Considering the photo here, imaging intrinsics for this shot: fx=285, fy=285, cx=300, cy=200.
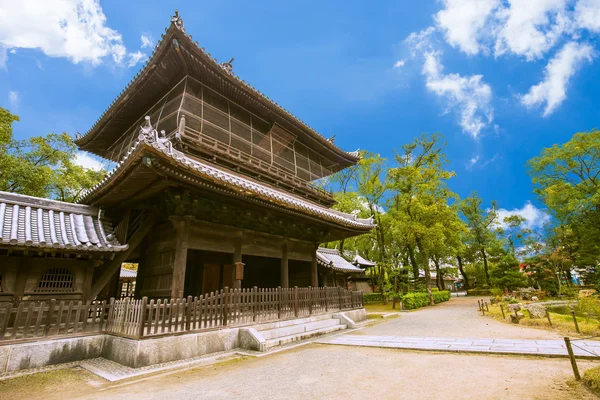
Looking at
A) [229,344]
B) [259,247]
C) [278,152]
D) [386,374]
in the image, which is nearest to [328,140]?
[278,152]

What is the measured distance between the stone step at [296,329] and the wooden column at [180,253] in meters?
3.02

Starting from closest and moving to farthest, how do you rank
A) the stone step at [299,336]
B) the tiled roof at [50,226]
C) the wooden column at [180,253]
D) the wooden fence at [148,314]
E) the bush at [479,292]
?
the wooden fence at [148,314], the tiled roof at [50,226], the wooden column at [180,253], the stone step at [299,336], the bush at [479,292]

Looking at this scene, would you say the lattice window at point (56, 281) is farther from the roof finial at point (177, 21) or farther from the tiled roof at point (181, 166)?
the roof finial at point (177, 21)

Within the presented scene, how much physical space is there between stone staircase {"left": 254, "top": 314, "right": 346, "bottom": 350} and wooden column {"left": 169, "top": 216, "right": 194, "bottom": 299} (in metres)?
2.77

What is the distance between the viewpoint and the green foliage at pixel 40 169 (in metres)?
17.2

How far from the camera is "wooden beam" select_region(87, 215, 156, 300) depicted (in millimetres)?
8836

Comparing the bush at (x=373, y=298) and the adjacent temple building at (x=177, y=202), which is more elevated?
the adjacent temple building at (x=177, y=202)

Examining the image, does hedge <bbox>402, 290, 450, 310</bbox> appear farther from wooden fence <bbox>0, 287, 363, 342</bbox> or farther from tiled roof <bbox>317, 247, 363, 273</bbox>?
wooden fence <bbox>0, 287, 363, 342</bbox>

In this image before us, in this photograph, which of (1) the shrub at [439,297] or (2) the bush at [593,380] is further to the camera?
(1) the shrub at [439,297]

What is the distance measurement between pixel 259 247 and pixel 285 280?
6.25ft

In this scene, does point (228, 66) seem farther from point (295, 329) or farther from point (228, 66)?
point (295, 329)

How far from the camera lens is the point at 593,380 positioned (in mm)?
4035

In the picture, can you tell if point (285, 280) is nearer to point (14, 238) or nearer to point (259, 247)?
point (259, 247)

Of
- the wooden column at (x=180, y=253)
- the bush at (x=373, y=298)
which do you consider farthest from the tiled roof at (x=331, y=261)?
the wooden column at (x=180, y=253)
